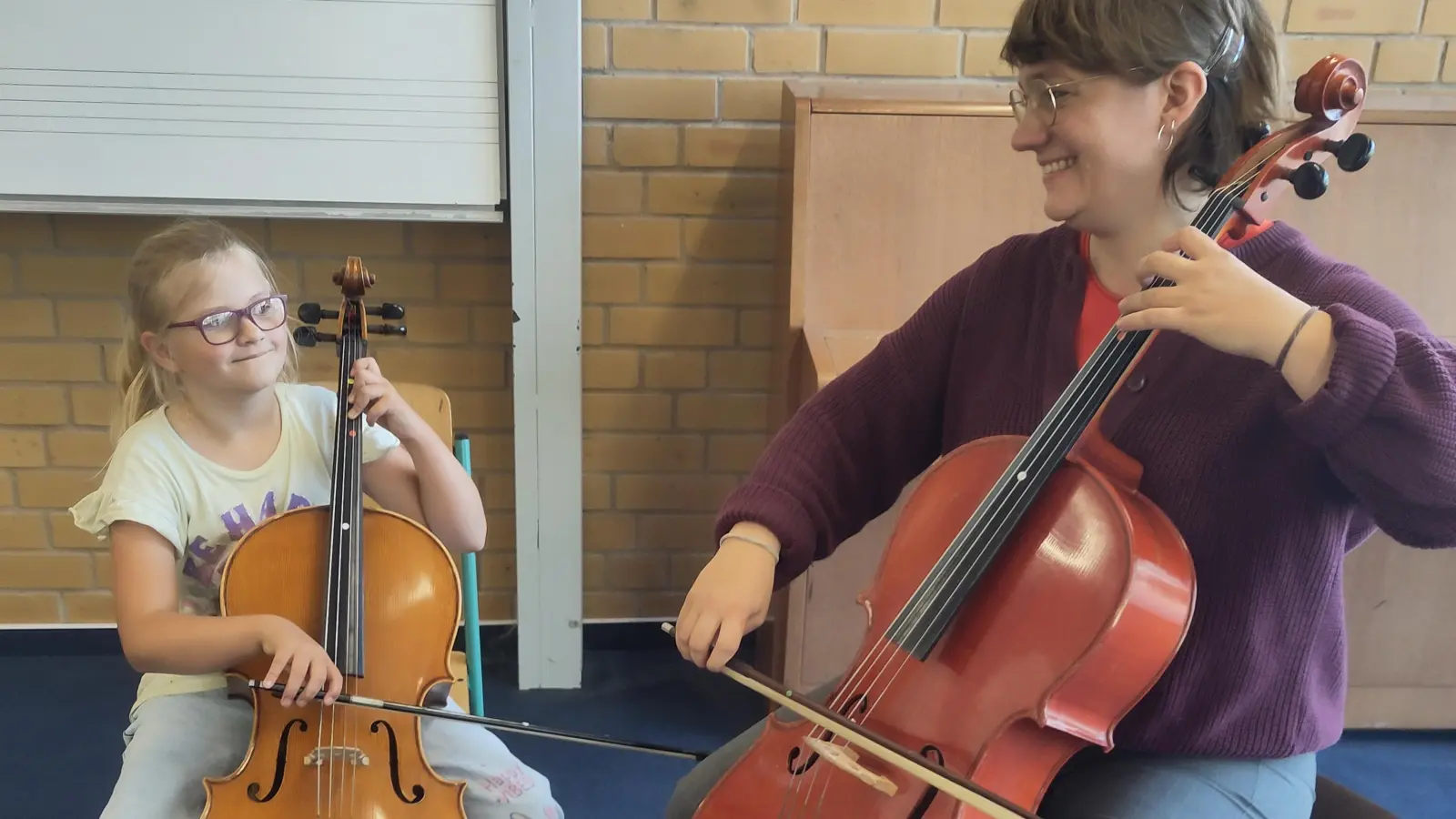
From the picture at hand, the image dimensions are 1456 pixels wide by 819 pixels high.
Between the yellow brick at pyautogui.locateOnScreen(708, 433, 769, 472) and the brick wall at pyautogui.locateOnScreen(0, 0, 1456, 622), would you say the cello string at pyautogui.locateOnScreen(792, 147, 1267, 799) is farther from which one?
the yellow brick at pyautogui.locateOnScreen(708, 433, 769, 472)

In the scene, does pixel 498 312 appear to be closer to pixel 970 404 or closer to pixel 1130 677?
pixel 970 404

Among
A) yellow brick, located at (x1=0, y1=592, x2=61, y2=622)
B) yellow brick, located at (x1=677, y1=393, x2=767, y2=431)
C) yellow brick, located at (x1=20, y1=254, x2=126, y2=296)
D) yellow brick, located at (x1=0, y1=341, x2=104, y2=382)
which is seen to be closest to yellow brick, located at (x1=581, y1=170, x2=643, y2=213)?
yellow brick, located at (x1=677, y1=393, x2=767, y2=431)

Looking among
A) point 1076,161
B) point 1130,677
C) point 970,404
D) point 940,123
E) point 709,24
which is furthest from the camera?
point 709,24

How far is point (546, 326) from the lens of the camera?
1.75 m

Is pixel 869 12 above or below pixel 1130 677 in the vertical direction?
above

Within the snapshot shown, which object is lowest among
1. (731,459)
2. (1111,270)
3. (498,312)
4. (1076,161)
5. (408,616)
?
(731,459)

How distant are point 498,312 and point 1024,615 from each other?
4.16 ft

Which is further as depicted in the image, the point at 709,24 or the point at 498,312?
the point at 498,312

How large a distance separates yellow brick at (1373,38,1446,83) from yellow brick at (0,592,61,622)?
255 cm

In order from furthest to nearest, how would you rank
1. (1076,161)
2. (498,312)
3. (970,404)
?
(498,312) < (970,404) < (1076,161)

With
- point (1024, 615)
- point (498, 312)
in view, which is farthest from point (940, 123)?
point (1024, 615)

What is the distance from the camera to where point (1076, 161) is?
0.96 metres

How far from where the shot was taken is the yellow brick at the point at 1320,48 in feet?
5.92

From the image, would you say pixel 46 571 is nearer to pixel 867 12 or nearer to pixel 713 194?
pixel 713 194
